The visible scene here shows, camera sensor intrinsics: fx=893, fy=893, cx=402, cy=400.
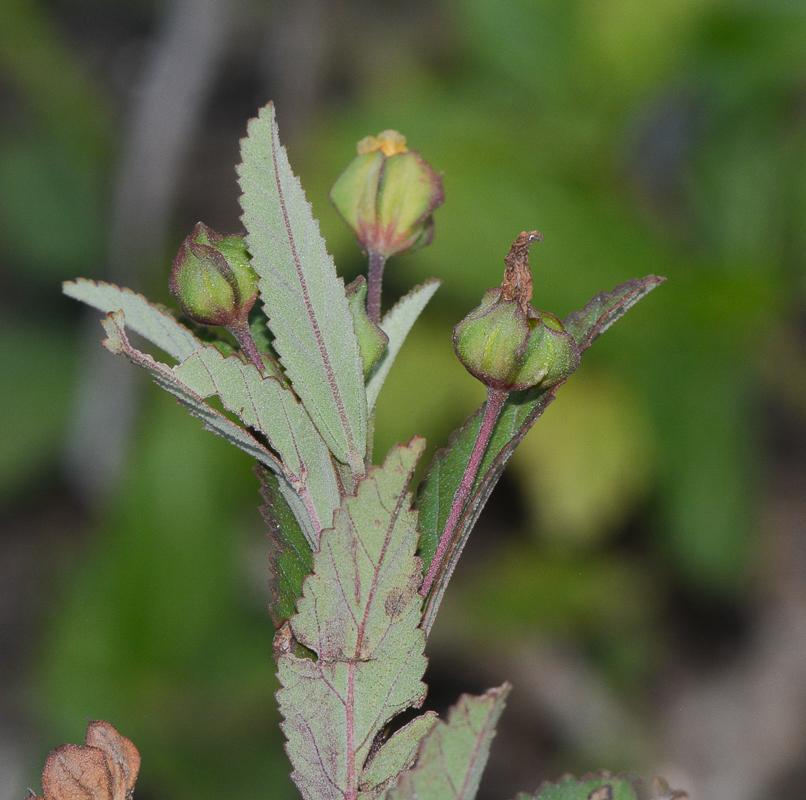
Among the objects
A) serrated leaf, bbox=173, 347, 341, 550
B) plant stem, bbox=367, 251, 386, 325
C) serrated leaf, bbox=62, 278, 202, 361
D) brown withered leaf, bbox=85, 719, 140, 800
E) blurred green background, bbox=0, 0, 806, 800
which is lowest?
brown withered leaf, bbox=85, 719, 140, 800

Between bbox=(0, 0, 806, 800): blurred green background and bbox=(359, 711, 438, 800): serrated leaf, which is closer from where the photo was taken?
bbox=(359, 711, 438, 800): serrated leaf

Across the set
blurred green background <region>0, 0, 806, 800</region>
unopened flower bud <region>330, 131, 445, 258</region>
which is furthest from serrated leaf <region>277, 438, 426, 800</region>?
blurred green background <region>0, 0, 806, 800</region>

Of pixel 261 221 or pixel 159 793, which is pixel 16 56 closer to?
pixel 159 793

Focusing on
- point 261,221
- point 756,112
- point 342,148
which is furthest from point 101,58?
point 261,221

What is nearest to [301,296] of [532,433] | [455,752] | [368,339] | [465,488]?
[368,339]

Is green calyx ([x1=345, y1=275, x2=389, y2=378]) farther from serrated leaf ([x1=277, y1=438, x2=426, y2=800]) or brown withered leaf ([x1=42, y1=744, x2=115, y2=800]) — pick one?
brown withered leaf ([x1=42, y1=744, x2=115, y2=800])

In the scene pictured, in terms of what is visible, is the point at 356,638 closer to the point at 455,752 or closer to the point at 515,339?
the point at 455,752

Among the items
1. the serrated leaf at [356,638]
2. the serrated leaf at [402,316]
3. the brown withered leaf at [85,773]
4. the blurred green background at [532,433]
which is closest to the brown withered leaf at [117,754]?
the brown withered leaf at [85,773]
